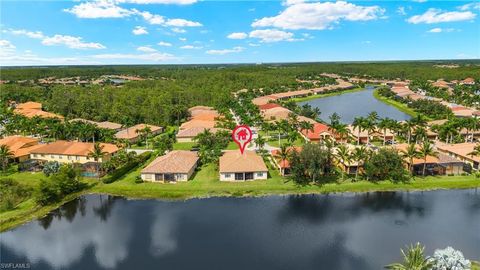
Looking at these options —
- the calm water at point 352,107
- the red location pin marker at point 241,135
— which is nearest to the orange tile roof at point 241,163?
the red location pin marker at point 241,135

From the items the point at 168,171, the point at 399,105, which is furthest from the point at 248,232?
the point at 399,105

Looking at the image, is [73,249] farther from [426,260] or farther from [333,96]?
[333,96]

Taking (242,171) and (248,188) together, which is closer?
(248,188)

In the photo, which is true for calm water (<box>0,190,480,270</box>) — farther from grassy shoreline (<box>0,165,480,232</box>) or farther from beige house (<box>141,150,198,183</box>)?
beige house (<box>141,150,198,183</box>)

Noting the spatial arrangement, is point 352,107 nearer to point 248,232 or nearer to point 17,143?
point 248,232

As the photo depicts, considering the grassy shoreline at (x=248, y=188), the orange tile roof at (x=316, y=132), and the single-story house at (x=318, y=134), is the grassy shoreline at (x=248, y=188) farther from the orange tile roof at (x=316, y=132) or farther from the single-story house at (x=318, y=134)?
the orange tile roof at (x=316, y=132)

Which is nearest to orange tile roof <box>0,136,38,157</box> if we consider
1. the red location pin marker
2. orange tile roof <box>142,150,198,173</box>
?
orange tile roof <box>142,150,198,173</box>

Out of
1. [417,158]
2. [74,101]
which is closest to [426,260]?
[417,158]
